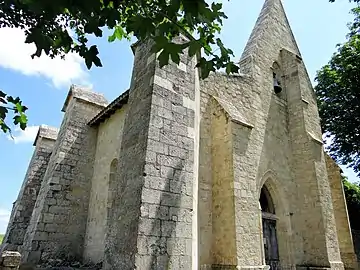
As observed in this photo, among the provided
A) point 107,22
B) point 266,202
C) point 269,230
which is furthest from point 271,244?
point 107,22

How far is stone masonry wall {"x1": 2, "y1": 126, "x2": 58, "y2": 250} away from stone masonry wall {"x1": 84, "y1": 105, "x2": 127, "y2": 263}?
8.71 ft

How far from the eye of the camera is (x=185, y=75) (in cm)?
549

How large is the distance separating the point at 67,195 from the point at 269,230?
5.95 metres

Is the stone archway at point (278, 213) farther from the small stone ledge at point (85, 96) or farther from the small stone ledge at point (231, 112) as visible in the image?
the small stone ledge at point (85, 96)

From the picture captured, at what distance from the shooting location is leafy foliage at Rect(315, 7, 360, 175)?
14086 mm

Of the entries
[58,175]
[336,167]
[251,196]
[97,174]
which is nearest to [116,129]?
[97,174]

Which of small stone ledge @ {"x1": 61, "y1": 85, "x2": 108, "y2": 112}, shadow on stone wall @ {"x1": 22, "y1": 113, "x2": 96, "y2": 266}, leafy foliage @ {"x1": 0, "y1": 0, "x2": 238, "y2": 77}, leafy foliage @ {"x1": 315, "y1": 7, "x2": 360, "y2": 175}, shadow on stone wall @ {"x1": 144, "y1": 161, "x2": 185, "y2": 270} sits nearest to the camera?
leafy foliage @ {"x1": 0, "y1": 0, "x2": 238, "y2": 77}

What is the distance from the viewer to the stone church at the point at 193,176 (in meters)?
4.32

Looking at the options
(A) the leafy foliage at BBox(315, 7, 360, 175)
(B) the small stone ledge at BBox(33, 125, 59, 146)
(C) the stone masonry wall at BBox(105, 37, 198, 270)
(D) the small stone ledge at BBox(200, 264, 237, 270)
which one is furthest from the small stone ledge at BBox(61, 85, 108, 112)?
(A) the leafy foliage at BBox(315, 7, 360, 175)

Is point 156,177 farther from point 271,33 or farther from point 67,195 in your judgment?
point 271,33

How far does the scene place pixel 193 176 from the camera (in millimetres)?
4840

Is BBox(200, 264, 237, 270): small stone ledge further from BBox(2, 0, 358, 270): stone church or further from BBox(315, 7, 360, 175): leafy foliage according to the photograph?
BBox(315, 7, 360, 175): leafy foliage

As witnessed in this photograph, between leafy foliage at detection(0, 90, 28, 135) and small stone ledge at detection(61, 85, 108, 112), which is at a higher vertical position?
small stone ledge at detection(61, 85, 108, 112)

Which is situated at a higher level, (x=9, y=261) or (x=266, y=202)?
(x=266, y=202)
